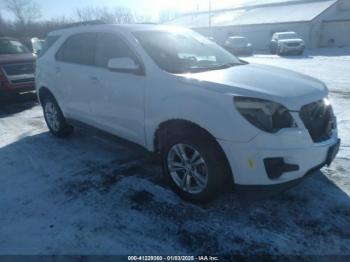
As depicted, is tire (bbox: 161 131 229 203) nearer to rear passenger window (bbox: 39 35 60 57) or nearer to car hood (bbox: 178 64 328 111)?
car hood (bbox: 178 64 328 111)

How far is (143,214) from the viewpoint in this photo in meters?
3.23

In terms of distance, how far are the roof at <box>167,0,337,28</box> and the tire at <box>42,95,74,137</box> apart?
31841mm

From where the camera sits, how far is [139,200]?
11.5 ft

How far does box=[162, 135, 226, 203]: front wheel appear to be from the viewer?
300 centimetres

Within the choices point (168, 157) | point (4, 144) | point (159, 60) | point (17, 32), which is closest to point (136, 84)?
point (159, 60)

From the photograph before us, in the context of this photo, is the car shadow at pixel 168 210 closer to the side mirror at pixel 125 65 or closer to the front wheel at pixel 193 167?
the front wheel at pixel 193 167

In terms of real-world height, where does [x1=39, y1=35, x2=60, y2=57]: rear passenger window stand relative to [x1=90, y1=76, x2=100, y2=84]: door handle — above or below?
above

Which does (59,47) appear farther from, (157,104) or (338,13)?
(338,13)

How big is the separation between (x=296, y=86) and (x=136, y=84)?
68.9 inches

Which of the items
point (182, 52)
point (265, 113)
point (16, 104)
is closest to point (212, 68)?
point (182, 52)

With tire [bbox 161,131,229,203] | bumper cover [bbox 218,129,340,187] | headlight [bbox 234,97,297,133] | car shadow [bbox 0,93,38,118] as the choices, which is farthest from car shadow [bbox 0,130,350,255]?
car shadow [bbox 0,93,38,118]

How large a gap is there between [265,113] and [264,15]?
132ft

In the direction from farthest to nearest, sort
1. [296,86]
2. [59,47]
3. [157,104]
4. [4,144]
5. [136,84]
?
[4,144] → [59,47] → [136,84] → [157,104] → [296,86]

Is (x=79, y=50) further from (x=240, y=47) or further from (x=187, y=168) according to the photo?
(x=240, y=47)
